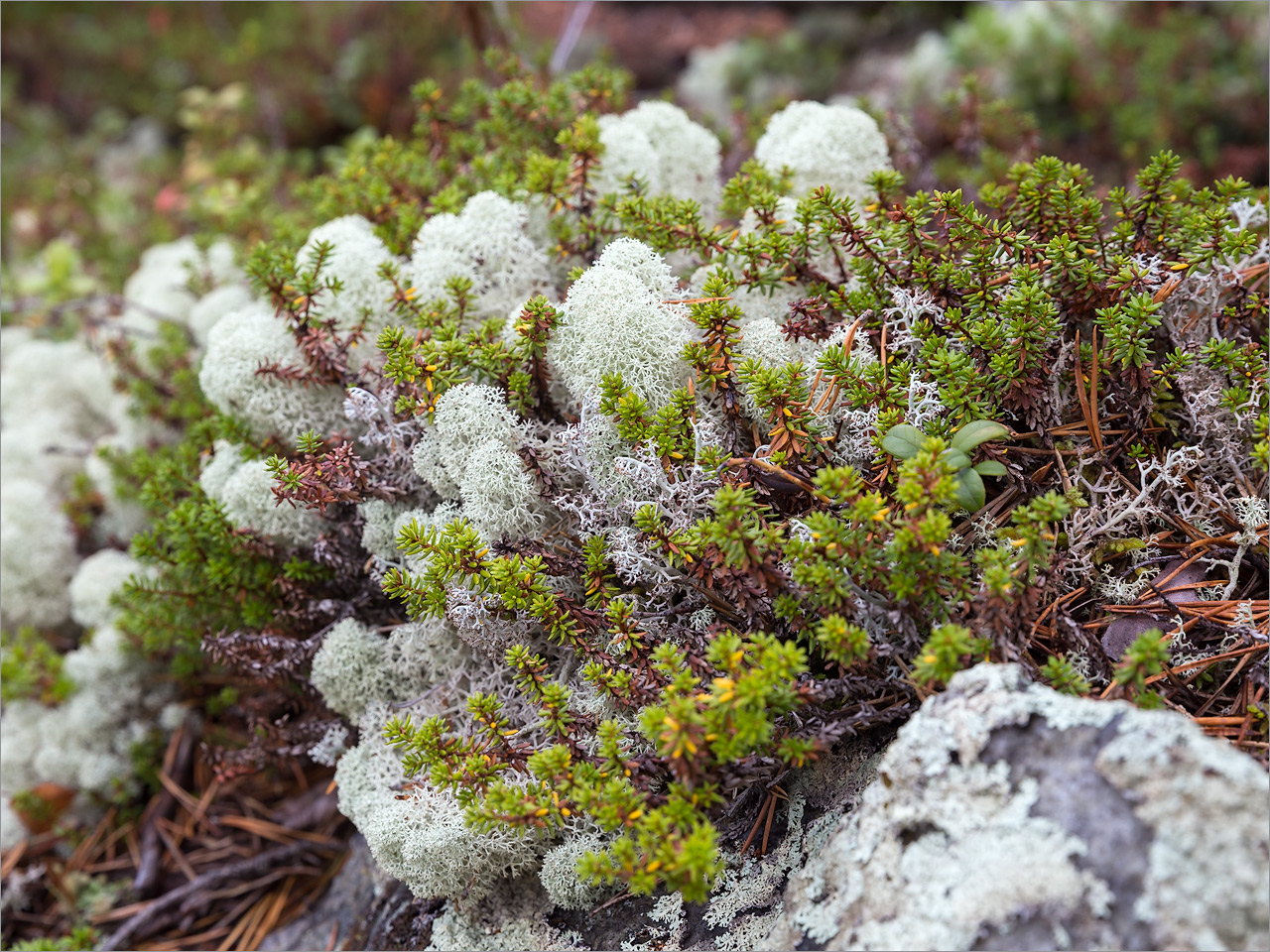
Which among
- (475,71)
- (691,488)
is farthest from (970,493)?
(475,71)

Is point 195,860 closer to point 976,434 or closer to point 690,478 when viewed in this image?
point 690,478

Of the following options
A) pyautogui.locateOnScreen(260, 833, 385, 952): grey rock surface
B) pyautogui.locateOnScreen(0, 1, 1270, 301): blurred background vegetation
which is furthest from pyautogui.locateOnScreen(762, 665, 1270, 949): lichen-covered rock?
pyautogui.locateOnScreen(0, 1, 1270, 301): blurred background vegetation

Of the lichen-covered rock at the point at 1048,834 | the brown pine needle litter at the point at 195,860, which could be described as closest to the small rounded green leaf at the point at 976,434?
the lichen-covered rock at the point at 1048,834

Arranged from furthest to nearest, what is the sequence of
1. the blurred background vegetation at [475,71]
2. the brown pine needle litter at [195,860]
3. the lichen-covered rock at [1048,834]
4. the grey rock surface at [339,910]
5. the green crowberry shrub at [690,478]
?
the blurred background vegetation at [475,71]
the brown pine needle litter at [195,860]
the grey rock surface at [339,910]
the green crowberry shrub at [690,478]
the lichen-covered rock at [1048,834]

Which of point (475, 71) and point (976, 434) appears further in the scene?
point (475, 71)

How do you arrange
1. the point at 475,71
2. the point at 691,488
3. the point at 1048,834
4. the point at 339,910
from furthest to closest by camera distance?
1. the point at 475,71
2. the point at 339,910
3. the point at 691,488
4. the point at 1048,834

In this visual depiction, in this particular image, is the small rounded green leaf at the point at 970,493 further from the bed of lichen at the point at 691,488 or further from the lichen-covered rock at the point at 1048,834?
the lichen-covered rock at the point at 1048,834

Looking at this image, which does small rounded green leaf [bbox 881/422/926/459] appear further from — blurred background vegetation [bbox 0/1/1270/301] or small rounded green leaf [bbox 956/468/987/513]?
blurred background vegetation [bbox 0/1/1270/301]
